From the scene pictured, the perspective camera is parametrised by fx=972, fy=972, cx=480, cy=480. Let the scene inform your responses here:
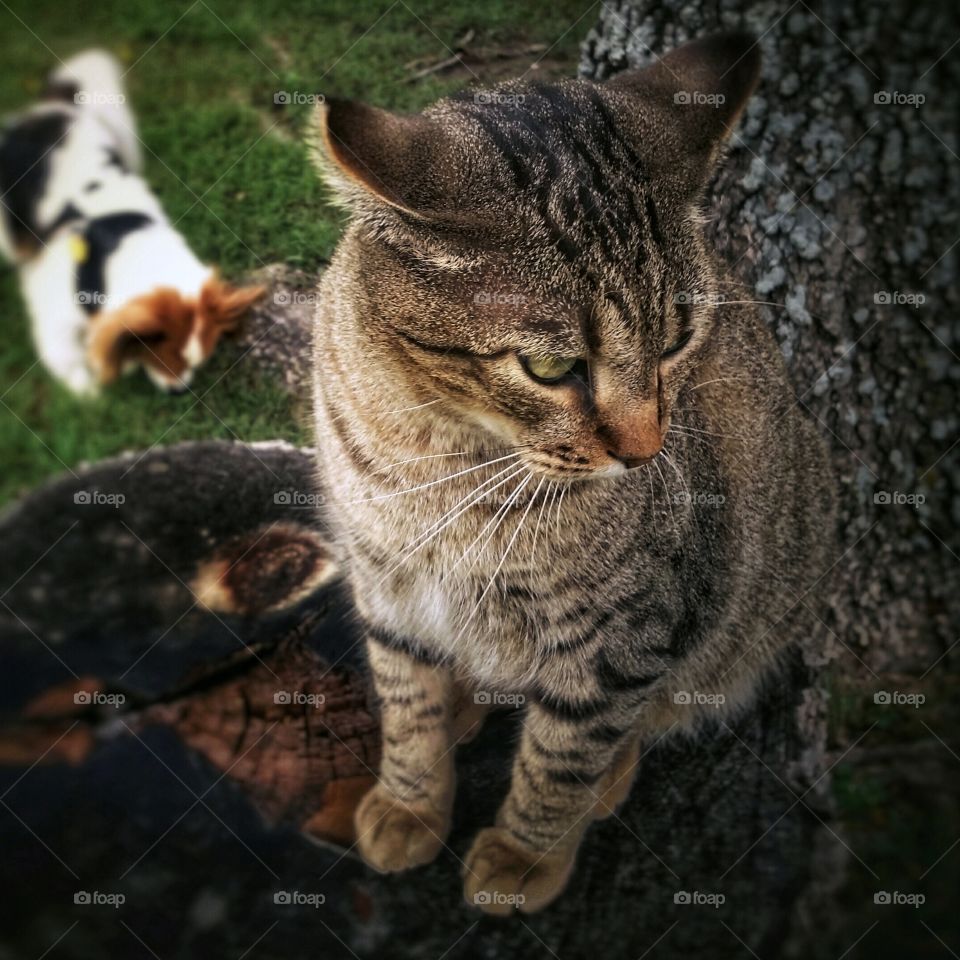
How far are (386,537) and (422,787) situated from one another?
Result: 64 centimetres

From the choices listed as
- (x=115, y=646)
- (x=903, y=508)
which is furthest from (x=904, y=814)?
(x=115, y=646)

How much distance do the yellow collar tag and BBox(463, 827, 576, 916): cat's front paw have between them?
221 centimetres

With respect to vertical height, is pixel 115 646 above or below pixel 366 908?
above

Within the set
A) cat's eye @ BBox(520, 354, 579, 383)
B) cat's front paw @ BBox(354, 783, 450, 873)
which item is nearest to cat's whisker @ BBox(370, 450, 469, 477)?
cat's eye @ BBox(520, 354, 579, 383)

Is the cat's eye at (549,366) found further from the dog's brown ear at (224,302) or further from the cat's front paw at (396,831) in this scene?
the dog's brown ear at (224,302)

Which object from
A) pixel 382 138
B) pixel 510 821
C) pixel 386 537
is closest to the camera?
pixel 382 138

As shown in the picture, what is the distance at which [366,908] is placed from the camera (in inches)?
83.5

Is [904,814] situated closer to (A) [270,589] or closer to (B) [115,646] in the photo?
(A) [270,589]

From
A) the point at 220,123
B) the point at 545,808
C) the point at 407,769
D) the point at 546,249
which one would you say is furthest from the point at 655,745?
the point at 220,123

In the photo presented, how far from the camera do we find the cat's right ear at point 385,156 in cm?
138

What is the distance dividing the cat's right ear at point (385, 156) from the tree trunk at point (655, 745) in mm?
885

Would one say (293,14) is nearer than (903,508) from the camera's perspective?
No

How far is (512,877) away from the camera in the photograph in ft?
6.86

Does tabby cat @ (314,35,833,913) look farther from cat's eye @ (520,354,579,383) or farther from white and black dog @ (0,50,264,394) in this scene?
white and black dog @ (0,50,264,394)
